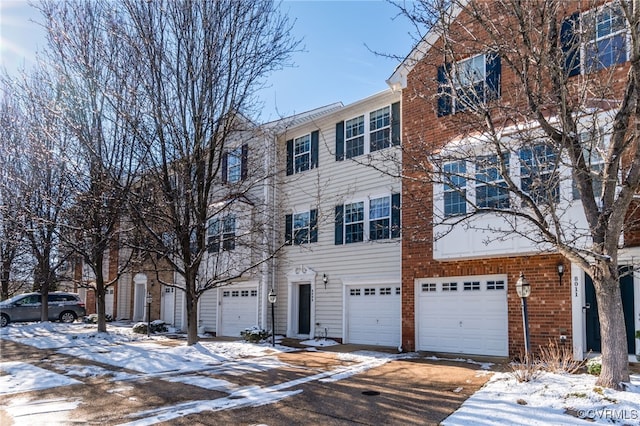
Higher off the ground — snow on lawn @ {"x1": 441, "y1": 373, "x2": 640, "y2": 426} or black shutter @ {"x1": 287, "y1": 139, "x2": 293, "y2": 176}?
black shutter @ {"x1": 287, "y1": 139, "x2": 293, "y2": 176}

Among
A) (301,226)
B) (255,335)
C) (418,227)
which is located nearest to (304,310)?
(255,335)

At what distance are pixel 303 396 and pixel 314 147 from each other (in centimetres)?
1075

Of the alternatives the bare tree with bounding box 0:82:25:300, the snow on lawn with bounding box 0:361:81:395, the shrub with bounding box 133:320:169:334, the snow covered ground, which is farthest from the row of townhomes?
the bare tree with bounding box 0:82:25:300

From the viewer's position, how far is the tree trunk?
6.75 metres

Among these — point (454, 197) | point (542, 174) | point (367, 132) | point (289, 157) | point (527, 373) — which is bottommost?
point (527, 373)

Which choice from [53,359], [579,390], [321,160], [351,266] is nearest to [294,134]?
[321,160]

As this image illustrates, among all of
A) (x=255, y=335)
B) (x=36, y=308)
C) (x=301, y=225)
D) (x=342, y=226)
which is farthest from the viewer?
(x=36, y=308)

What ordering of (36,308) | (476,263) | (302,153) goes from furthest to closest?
(36,308)
(302,153)
(476,263)

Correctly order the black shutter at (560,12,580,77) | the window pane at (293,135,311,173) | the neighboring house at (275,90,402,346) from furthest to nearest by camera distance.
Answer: the window pane at (293,135,311,173)
the neighboring house at (275,90,402,346)
the black shutter at (560,12,580,77)

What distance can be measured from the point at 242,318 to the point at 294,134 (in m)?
7.68

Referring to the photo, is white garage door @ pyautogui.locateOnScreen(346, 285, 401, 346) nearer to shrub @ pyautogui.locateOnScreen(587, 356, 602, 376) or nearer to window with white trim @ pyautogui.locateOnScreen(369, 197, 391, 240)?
window with white trim @ pyautogui.locateOnScreen(369, 197, 391, 240)

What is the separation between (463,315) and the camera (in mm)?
12219

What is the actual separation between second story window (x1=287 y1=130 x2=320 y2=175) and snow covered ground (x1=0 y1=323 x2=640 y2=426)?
6.45 meters

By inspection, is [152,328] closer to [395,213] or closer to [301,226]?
[301,226]
